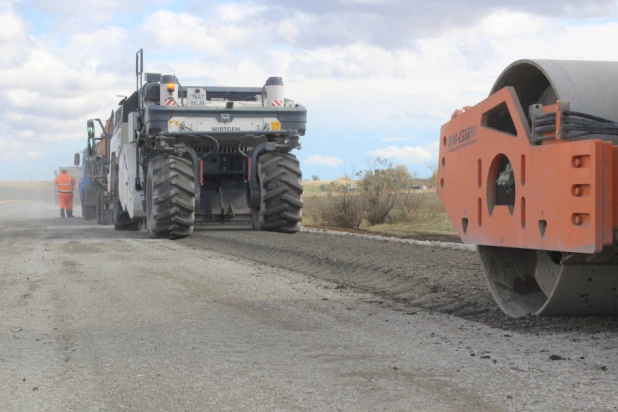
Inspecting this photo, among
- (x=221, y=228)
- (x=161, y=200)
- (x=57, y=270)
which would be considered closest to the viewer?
(x=57, y=270)

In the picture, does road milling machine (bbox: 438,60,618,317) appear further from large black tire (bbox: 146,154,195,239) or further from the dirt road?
large black tire (bbox: 146,154,195,239)

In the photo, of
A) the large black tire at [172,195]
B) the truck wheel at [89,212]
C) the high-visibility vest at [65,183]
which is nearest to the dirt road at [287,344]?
the large black tire at [172,195]

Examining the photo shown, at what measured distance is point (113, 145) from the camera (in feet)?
66.7

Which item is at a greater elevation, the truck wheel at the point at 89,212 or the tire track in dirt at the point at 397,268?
the truck wheel at the point at 89,212

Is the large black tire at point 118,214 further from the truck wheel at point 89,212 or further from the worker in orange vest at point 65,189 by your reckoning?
the worker in orange vest at point 65,189

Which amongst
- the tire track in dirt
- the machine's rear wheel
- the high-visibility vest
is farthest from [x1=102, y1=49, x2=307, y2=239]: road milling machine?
the high-visibility vest

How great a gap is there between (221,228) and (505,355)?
42.7 ft

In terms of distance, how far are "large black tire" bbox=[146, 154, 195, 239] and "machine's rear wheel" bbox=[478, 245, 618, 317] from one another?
29.0 ft

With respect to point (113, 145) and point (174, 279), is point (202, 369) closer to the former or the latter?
point (174, 279)

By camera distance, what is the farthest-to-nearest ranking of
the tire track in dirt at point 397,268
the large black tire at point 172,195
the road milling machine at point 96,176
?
1. the road milling machine at point 96,176
2. the large black tire at point 172,195
3. the tire track in dirt at point 397,268

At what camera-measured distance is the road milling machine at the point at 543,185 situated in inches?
187

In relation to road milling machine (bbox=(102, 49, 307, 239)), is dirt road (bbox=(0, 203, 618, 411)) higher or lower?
lower

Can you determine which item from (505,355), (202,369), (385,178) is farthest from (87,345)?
(385,178)

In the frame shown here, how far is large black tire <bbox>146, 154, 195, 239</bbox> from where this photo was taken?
48.5ft
